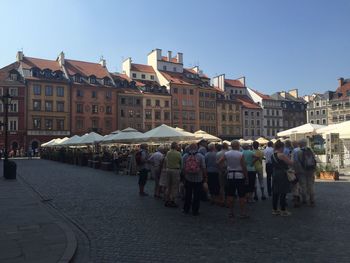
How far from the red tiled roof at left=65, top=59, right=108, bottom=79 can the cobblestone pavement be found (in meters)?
60.4

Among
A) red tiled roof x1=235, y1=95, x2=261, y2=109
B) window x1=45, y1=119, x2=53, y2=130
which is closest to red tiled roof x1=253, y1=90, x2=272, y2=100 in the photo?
red tiled roof x1=235, y1=95, x2=261, y2=109

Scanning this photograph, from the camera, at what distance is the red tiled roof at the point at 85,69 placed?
69.8m

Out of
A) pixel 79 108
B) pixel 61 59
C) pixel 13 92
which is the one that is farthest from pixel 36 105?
pixel 61 59

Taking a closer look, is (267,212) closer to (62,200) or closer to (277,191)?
(277,191)

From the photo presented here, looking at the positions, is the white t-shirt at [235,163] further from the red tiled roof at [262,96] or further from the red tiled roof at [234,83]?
the red tiled roof at [262,96]

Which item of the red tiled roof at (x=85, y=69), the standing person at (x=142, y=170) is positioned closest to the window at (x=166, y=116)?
the red tiled roof at (x=85, y=69)

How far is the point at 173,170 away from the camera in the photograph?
10781 mm

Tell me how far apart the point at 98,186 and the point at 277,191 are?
349 inches

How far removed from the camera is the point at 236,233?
24.9ft

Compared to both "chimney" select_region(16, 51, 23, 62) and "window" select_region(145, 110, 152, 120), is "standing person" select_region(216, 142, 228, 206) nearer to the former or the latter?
"window" select_region(145, 110, 152, 120)

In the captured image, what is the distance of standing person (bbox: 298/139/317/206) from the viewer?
10758 millimetres

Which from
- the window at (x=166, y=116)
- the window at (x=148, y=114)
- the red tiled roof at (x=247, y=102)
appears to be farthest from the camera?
the red tiled roof at (x=247, y=102)

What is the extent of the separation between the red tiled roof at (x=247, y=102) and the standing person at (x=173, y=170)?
77332 millimetres

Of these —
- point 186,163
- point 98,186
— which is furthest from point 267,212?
point 98,186
